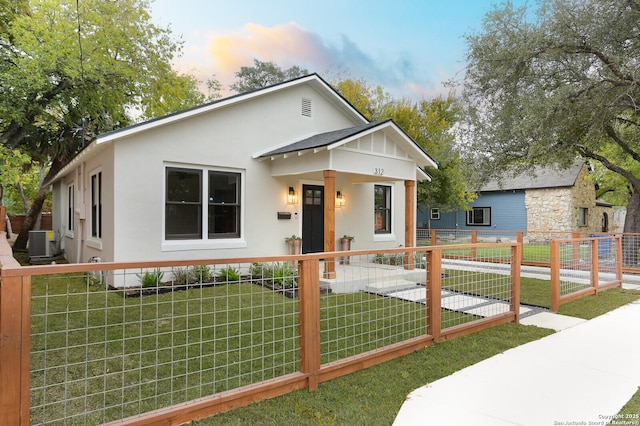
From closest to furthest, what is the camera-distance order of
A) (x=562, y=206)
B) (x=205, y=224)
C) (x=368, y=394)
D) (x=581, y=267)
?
(x=368, y=394), (x=581, y=267), (x=205, y=224), (x=562, y=206)

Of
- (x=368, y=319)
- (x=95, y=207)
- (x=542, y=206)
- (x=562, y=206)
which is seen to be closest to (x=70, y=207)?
(x=95, y=207)

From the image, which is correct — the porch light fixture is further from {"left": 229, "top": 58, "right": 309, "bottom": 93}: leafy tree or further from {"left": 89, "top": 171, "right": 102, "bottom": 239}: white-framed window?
{"left": 229, "top": 58, "right": 309, "bottom": 93}: leafy tree

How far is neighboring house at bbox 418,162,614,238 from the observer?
64.0ft

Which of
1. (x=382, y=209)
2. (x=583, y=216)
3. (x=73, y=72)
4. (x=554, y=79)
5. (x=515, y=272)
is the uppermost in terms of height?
(x=73, y=72)

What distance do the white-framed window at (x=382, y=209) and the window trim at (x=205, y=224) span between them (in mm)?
4343

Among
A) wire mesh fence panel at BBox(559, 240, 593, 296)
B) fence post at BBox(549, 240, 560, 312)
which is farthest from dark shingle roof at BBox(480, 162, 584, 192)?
fence post at BBox(549, 240, 560, 312)

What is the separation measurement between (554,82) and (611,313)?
6.02 metres

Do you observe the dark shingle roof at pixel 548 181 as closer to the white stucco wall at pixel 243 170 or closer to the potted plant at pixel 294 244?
the white stucco wall at pixel 243 170

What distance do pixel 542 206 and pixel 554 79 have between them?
13.2 m

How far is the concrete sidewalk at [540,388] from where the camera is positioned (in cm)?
275

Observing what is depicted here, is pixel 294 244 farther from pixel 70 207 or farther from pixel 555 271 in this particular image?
pixel 70 207

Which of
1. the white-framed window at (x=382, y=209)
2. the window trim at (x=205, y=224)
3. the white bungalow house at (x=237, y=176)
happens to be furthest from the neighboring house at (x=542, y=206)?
the window trim at (x=205, y=224)

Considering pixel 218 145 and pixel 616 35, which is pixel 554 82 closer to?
pixel 616 35

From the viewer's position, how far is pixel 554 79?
30.5ft
